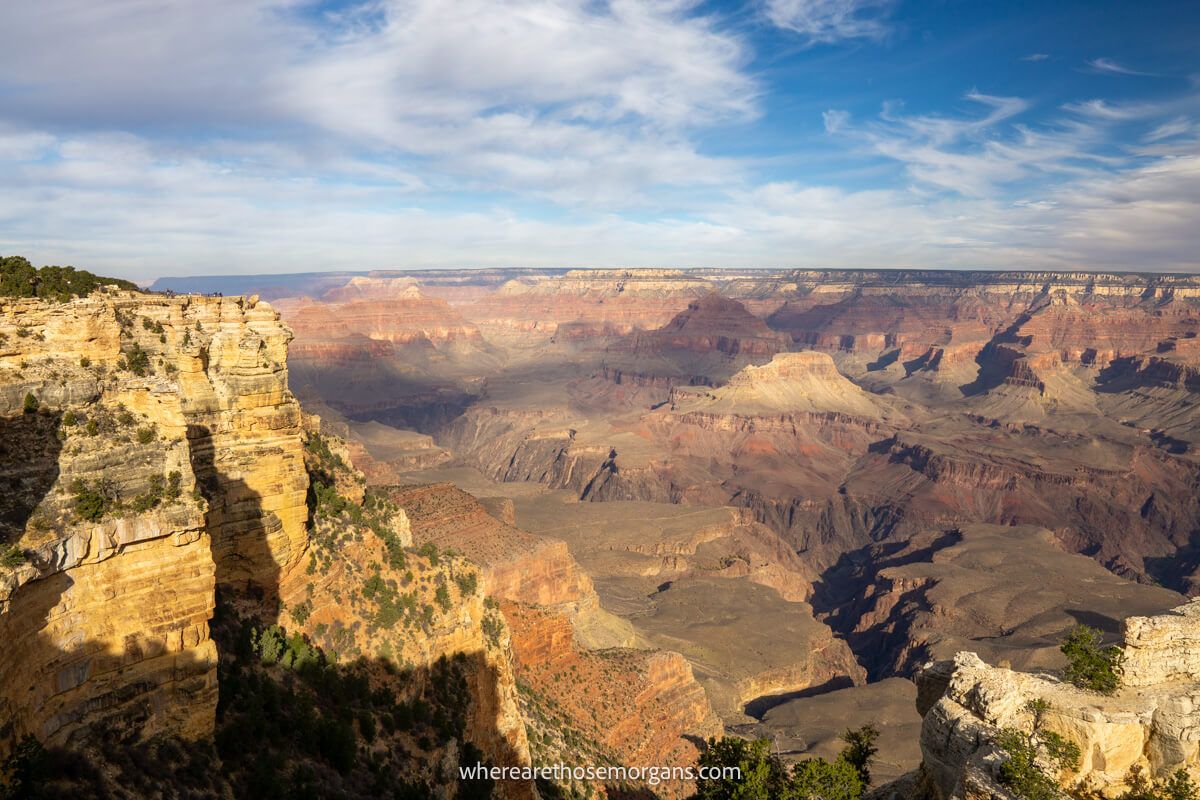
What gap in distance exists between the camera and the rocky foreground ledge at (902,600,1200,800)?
18953 mm

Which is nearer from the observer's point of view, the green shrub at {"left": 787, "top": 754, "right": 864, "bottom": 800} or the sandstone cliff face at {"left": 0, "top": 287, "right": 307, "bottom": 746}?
the sandstone cliff face at {"left": 0, "top": 287, "right": 307, "bottom": 746}

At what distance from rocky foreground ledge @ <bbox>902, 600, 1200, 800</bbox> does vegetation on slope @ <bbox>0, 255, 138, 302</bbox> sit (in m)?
27.0

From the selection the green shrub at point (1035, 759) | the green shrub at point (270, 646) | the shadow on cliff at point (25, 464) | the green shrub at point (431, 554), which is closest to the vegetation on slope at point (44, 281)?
the shadow on cliff at point (25, 464)

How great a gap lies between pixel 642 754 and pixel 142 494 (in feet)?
129

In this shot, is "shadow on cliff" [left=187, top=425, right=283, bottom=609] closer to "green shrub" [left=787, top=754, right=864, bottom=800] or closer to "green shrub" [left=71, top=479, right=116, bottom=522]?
"green shrub" [left=71, top=479, right=116, bottom=522]

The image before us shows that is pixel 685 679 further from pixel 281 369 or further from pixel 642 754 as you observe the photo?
pixel 281 369

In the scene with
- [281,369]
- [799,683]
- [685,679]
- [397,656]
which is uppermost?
[281,369]

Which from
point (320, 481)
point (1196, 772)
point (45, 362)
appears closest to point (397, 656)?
point (320, 481)

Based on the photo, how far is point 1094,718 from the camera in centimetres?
1931

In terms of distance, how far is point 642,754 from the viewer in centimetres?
4469

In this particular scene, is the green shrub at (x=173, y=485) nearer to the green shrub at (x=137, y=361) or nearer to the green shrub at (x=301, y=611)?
the green shrub at (x=137, y=361)

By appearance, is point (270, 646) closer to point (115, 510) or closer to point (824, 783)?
point (115, 510)

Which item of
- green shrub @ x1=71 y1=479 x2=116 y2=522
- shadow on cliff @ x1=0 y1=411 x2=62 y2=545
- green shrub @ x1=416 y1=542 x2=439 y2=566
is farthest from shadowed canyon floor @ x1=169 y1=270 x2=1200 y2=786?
shadow on cliff @ x1=0 y1=411 x2=62 y2=545

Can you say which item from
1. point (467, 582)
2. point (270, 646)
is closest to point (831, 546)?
point (467, 582)
